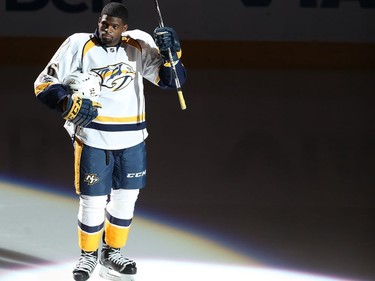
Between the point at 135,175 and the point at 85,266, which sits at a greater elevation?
the point at 135,175

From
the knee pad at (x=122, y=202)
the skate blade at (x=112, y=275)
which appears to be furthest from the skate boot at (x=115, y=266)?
the knee pad at (x=122, y=202)

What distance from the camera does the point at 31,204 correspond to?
5.09 meters

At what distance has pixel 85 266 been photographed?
373 centimetres

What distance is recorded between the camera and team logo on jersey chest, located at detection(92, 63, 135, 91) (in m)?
3.50

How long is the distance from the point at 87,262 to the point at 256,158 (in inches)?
106

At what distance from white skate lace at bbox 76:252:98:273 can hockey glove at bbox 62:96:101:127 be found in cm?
67

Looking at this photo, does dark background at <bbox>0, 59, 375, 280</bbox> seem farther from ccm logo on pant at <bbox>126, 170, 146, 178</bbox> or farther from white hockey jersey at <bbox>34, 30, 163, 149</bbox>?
white hockey jersey at <bbox>34, 30, 163, 149</bbox>

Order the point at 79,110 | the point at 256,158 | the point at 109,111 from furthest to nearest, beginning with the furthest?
the point at 256,158 < the point at 109,111 < the point at 79,110

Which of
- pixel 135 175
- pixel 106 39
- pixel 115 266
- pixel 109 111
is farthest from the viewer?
pixel 115 266

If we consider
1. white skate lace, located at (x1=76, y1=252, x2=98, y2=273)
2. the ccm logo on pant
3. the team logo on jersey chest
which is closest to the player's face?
the team logo on jersey chest

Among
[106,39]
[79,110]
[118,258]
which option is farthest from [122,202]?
[106,39]

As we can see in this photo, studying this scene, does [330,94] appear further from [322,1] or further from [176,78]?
[176,78]

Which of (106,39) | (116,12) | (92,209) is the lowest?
(92,209)

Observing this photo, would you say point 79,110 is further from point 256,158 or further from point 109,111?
point 256,158
